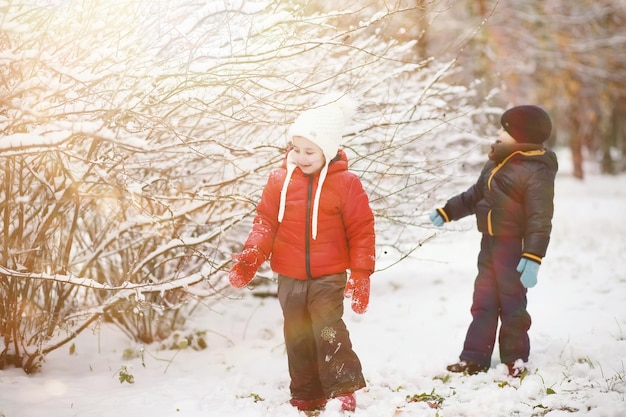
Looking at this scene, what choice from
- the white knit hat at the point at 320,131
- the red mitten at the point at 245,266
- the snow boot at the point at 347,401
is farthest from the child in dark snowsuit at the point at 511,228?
the red mitten at the point at 245,266

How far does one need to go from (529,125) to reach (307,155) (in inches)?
55.4

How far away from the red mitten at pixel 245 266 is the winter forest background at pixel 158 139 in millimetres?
214

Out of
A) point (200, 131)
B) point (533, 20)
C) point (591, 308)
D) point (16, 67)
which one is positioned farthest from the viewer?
point (533, 20)

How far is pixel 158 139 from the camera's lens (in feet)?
12.3

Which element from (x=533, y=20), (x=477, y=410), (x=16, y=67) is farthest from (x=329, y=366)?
(x=533, y=20)

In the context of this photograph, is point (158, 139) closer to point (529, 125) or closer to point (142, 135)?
point (142, 135)

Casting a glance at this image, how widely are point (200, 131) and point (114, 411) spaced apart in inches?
68.7

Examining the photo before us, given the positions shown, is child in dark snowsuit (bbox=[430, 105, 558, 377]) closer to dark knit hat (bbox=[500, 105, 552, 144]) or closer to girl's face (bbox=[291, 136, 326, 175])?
dark knit hat (bbox=[500, 105, 552, 144])

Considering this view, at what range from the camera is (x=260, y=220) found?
10.3 ft

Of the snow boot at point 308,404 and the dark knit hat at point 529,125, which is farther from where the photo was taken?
the dark knit hat at point 529,125

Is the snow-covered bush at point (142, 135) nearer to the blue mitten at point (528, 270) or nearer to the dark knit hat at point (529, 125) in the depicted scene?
the dark knit hat at point (529, 125)

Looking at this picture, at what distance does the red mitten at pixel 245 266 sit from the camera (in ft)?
9.87

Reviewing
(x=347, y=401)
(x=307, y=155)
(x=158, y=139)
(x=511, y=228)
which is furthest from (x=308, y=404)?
(x=158, y=139)

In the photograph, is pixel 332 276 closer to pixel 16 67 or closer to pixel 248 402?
pixel 248 402
